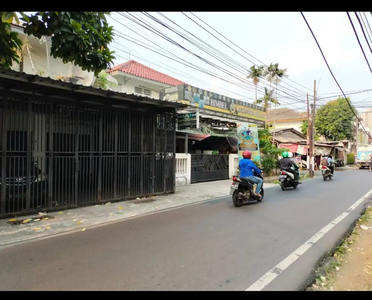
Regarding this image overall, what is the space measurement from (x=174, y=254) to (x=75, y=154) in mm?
4658

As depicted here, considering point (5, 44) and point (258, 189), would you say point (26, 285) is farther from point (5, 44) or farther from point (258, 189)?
point (258, 189)

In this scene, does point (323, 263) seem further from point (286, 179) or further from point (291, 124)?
point (291, 124)

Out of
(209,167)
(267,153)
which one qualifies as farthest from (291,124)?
(209,167)

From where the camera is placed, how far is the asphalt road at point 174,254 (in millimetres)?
3117

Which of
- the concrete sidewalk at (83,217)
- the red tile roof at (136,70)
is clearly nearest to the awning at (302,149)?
the red tile roof at (136,70)

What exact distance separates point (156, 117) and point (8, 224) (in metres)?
5.50

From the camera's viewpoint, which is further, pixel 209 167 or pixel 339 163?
pixel 339 163

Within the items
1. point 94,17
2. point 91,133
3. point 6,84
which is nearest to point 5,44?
point 94,17

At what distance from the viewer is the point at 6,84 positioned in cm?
593

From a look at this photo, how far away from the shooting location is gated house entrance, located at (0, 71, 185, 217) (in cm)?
616

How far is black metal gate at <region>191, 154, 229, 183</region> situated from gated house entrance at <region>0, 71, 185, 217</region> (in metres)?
3.73

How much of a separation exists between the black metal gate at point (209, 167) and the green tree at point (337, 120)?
24034 millimetres

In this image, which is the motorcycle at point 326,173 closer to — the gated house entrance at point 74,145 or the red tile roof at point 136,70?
the gated house entrance at point 74,145

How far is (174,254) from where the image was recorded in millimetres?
3979
